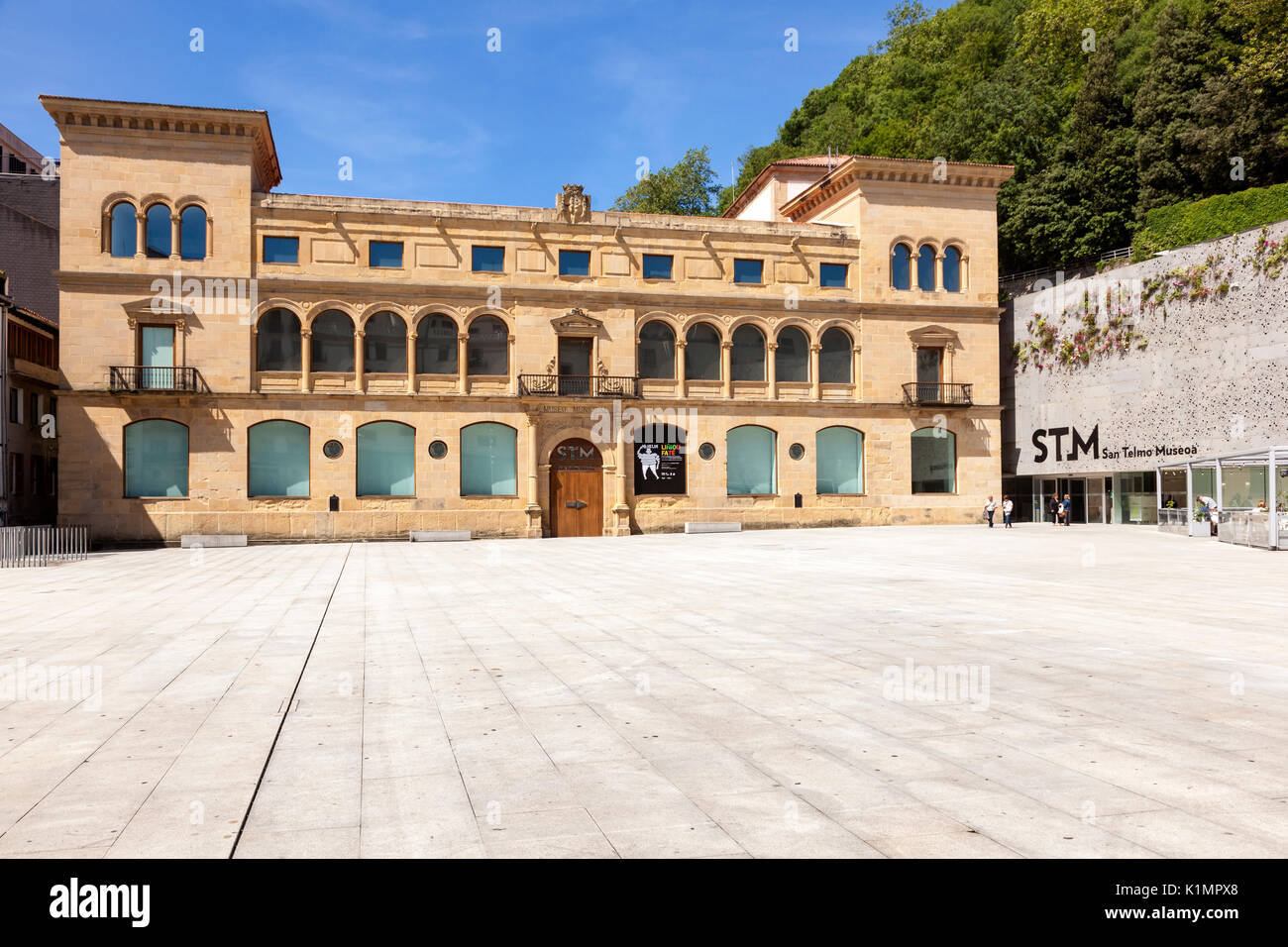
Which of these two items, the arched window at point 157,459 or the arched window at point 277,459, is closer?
the arched window at point 157,459

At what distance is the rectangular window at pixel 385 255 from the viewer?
118 feet

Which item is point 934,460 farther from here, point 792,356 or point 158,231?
point 158,231

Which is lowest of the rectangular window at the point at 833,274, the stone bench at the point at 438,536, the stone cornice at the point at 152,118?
the stone bench at the point at 438,536

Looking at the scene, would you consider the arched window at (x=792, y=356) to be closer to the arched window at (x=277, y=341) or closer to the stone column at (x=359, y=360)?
the stone column at (x=359, y=360)

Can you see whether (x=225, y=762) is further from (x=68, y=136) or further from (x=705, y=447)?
(x=68, y=136)

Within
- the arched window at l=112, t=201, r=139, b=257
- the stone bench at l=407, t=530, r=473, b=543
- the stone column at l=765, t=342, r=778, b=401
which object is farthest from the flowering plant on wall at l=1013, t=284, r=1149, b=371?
the arched window at l=112, t=201, r=139, b=257

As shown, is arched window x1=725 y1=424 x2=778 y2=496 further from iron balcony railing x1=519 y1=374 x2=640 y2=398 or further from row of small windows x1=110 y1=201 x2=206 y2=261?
row of small windows x1=110 y1=201 x2=206 y2=261

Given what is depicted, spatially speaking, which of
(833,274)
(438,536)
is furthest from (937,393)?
(438,536)

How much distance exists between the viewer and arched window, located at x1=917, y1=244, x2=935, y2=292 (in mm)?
40688

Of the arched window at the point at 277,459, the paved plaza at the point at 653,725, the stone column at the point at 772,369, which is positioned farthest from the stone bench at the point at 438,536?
the paved plaza at the point at 653,725

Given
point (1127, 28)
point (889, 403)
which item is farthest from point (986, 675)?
point (1127, 28)

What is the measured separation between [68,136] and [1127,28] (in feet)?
202

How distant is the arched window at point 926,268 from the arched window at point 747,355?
800 centimetres

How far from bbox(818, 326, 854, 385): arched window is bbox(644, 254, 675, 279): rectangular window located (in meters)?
7.65
